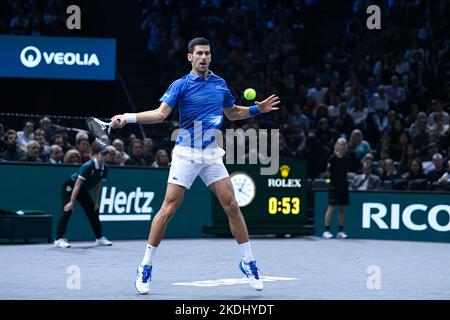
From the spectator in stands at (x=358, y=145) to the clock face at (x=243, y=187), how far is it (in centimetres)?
300

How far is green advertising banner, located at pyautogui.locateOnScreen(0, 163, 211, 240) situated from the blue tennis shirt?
7.54 m

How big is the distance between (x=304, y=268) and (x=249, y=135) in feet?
24.8

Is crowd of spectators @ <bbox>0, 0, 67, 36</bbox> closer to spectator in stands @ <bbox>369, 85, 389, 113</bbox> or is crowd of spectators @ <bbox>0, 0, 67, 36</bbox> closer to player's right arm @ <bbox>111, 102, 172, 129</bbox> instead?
spectator in stands @ <bbox>369, 85, 389, 113</bbox>

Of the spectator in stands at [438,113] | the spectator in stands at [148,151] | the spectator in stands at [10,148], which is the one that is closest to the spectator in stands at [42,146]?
the spectator in stands at [10,148]

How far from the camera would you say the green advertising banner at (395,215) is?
673 inches

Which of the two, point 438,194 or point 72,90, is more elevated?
point 72,90

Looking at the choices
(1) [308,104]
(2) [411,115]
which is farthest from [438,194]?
(1) [308,104]

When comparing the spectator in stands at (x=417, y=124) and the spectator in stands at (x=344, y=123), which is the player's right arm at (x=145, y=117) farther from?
the spectator in stands at (x=344, y=123)

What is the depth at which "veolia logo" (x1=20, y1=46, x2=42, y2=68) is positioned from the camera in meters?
18.3

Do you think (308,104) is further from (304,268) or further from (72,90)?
(304,268)

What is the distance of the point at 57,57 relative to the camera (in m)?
18.5
